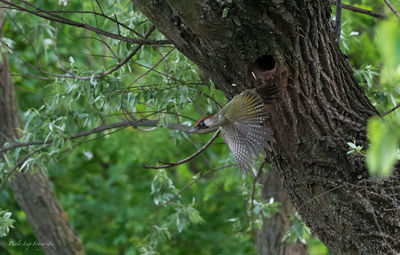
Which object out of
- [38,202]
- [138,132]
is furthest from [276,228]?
[138,132]

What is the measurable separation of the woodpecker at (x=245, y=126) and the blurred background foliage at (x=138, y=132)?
43cm

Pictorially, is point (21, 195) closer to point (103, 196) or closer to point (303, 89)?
point (103, 196)

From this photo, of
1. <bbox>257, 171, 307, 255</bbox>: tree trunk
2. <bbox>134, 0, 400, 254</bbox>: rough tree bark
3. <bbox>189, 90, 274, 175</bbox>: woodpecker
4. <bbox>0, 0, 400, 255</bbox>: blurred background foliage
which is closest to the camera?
<bbox>134, 0, 400, 254</bbox>: rough tree bark

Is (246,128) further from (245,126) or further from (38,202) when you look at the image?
(38,202)

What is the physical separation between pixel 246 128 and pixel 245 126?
0.5 inches

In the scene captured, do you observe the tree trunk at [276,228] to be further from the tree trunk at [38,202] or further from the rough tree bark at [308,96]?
the rough tree bark at [308,96]

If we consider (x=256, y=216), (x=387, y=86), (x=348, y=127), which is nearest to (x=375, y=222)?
(x=348, y=127)

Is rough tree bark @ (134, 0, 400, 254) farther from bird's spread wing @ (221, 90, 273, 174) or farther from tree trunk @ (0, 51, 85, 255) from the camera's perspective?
tree trunk @ (0, 51, 85, 255)

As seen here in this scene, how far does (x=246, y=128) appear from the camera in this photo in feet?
8.29

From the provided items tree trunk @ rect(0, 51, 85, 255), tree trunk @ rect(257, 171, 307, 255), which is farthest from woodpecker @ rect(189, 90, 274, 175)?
tree trunk @ rect(0, 51, 85, 255)

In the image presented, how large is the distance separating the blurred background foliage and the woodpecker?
0.43 metres

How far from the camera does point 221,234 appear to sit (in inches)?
331

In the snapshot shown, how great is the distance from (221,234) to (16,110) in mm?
4328

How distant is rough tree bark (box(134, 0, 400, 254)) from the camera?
2.11m
